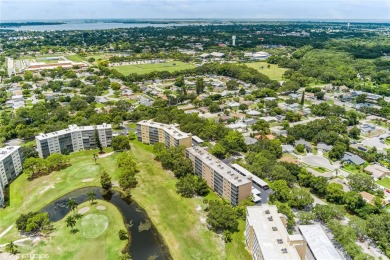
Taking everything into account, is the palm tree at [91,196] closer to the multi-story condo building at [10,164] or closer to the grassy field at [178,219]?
the grassy field at [178,219]

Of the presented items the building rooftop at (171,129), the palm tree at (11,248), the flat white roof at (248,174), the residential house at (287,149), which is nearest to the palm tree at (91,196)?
the palm tree at (11,248)

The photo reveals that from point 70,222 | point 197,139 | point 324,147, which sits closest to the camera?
point 70,222

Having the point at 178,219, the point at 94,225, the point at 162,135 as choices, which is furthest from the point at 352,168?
the point at 94,225

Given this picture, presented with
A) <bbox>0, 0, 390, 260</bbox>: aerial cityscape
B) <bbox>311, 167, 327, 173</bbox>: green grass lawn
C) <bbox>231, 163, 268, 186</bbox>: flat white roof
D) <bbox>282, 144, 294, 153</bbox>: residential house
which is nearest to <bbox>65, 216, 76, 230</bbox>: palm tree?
<bbox>0, 0, 390, 260</bbox>: aerial cityscape

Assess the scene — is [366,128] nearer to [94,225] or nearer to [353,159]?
[353,159]

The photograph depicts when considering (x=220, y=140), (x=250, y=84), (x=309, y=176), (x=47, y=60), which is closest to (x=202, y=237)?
(x=309, y=176)

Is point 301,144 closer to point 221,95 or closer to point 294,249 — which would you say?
point 294,249
